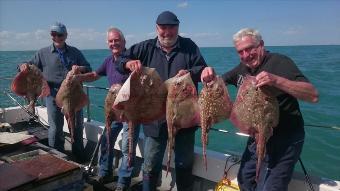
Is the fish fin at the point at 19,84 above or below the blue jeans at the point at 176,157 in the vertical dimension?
above

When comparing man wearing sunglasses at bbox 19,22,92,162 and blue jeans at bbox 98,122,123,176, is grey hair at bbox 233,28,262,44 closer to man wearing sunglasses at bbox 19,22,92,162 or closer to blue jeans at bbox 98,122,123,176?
blue jeans at bbox 98,122,123,176

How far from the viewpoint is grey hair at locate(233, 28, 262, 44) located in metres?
Answer: 3.74

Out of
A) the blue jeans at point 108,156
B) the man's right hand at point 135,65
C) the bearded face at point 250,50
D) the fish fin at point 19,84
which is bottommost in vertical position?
the blue jeans at point 108,156

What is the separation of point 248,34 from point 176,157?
2.08 m

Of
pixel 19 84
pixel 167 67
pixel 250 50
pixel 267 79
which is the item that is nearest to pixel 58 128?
pixel 19 84

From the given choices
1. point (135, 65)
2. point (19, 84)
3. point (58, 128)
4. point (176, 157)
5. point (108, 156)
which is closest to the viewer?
point (135, 65)

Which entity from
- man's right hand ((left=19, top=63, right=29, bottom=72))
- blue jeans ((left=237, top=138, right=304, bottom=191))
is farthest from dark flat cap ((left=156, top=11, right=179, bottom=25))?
man's right hand ((left=19, top=63, right=29, bottom=72))

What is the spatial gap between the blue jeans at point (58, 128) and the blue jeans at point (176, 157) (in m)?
2.28

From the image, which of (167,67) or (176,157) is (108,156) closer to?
(176,157)

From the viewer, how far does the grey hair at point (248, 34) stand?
3.74 m

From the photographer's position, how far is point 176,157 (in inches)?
188

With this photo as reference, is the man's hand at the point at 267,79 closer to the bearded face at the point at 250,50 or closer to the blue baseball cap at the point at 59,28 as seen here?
the bearded face at the point at 250,50

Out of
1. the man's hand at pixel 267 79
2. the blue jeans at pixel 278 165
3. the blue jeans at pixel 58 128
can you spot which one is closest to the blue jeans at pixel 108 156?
the blue jeans at pixel 58 128

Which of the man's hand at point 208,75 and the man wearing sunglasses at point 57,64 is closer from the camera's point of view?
the man's hand at point 208,75
